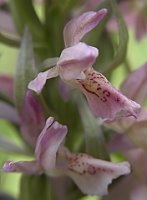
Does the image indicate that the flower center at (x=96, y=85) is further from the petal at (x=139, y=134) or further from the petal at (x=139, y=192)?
the petal at (x=139, y=192)

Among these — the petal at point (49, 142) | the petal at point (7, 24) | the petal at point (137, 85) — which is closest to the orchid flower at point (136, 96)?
the petal at point (137, 85)

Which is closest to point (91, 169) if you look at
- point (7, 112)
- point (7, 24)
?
point (7, 112)

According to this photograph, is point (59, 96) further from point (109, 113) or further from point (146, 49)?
point (146, 49)

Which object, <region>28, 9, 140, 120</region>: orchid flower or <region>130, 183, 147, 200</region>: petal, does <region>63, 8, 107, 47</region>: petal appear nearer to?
<region>28, 9, 140, 120</region>: orchid flower

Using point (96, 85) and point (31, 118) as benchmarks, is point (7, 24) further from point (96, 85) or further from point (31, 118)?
point (96, 85)

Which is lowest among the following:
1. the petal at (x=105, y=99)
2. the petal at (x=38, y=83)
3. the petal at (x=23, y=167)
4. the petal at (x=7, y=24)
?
the petal at (x=23, y=167)

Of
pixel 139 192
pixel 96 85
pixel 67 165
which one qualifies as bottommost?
pixel 139 192
